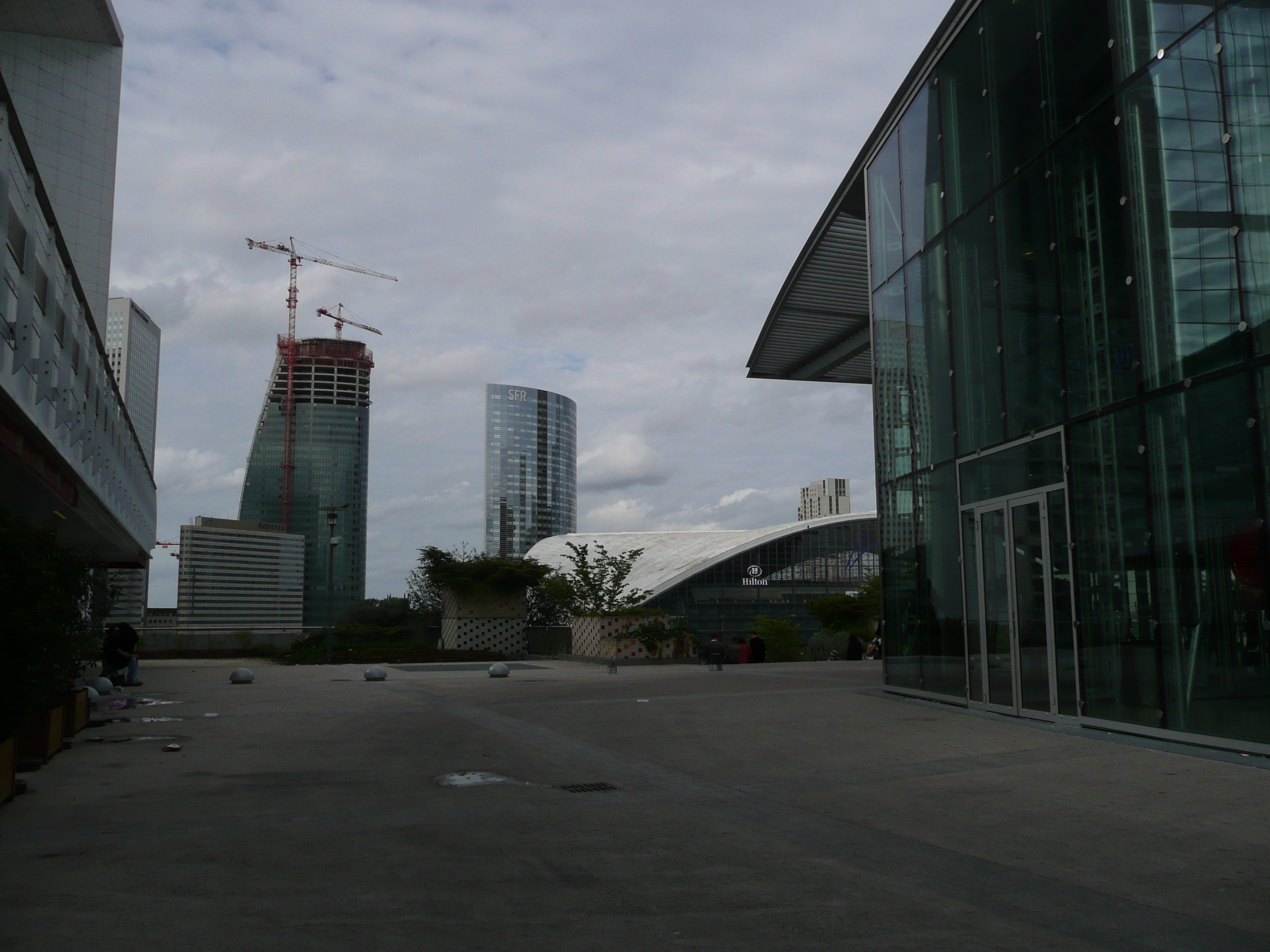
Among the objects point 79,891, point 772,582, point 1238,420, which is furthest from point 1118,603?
point 772,582

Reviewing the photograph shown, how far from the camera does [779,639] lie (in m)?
35.2

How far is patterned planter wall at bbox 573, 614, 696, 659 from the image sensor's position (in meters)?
27.3

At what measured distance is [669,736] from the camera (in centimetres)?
1051

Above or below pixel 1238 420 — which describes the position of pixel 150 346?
above

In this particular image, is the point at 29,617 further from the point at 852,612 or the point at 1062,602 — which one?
the point at 852,612

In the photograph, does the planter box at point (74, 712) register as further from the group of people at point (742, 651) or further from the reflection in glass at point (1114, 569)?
the group of people at point (742, 651)

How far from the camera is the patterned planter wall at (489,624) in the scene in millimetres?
32406

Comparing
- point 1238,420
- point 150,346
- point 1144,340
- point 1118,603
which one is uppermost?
point 150,346

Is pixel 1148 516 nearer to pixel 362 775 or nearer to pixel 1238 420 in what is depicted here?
pixel 1238 420

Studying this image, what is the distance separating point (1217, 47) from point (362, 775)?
31.1ft

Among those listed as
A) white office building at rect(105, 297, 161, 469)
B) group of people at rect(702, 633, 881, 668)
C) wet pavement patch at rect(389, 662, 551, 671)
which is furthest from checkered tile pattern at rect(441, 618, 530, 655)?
white office building at rect(105, 297, 161, 469)

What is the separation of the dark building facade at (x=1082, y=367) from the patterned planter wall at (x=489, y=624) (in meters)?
19.0

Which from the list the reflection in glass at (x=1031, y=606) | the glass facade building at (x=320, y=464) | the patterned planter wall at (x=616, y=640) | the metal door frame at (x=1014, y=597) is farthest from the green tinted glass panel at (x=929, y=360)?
the glass facade building at (x=320, y=464)

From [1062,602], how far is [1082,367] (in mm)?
2459
